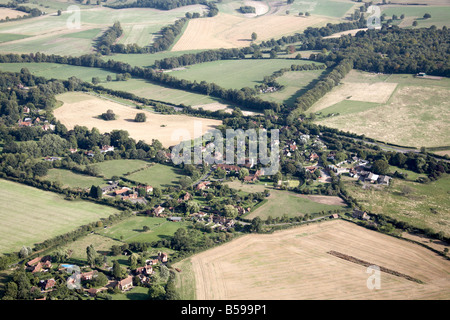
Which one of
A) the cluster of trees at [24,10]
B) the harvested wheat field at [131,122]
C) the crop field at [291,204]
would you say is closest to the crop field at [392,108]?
the harvested wheat field at [131,122]

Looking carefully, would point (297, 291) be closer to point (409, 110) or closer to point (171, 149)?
point (171, 149)

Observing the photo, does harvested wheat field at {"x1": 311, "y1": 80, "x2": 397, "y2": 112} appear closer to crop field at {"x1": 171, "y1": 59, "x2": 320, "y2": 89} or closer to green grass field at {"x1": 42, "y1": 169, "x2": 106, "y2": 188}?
crop field at {"x1": 171, "y1": 59, "x2": 320, "y2": 89}

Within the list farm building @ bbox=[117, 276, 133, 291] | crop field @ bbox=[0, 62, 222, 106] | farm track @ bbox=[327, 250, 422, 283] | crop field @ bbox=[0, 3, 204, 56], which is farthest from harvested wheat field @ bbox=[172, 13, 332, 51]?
farm building @ bbox=[117, 276, 133, 291]

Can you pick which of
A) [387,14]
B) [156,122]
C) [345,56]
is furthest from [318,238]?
[387,14]

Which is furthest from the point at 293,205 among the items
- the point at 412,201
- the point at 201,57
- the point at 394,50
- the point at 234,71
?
the point at 394,50

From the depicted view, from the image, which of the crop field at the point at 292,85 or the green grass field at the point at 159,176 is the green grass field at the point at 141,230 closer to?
the green grass field at the point at 159,176
